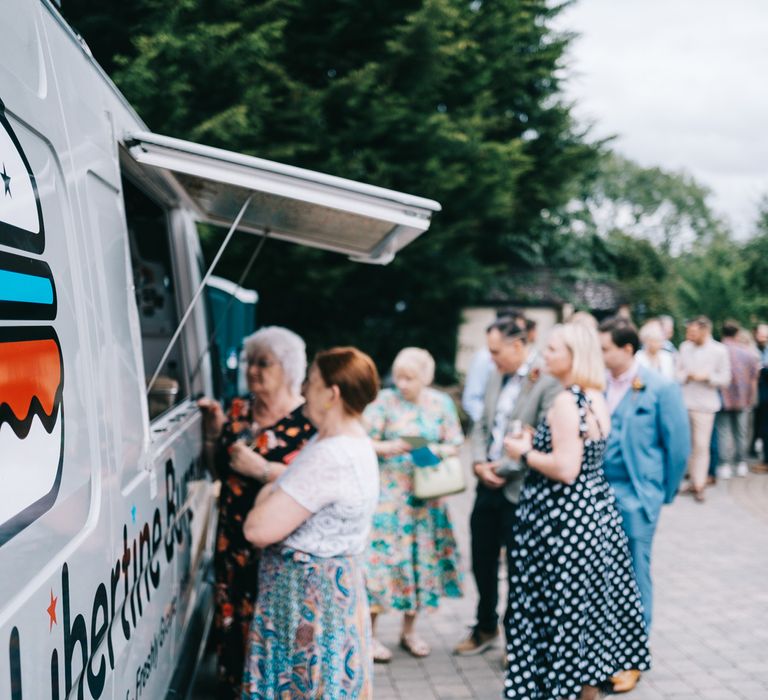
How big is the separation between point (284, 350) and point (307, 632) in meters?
1.32

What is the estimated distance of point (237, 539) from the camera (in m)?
3.76

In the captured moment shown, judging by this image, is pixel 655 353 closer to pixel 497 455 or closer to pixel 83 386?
pixel 497 455

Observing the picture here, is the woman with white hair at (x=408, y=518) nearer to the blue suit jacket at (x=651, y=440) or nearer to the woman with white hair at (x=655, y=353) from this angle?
the blue suit jacket at (x=651, y=440)

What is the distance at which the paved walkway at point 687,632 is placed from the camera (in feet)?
14.8

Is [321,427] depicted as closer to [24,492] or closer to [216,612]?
[216,612]

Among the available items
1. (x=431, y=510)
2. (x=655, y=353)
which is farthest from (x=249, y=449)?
(x=655, y=353)

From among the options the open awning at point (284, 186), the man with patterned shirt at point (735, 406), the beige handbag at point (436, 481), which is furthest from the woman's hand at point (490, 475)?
the man with patterned shirt at point (735, 406)

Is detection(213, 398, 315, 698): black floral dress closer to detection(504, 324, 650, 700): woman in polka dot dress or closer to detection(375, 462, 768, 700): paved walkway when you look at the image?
detection(375, 462, 768, 700): paved walkway

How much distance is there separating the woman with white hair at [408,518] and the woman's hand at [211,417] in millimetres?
1104

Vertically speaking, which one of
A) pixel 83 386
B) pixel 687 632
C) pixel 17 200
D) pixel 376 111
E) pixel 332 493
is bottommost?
pixel 687 632

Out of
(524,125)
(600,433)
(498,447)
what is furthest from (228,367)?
(524,125)

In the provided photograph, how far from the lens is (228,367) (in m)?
9.75

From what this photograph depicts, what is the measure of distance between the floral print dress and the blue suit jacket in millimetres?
1020

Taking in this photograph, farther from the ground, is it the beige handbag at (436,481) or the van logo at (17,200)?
the van logo at (17,200)
